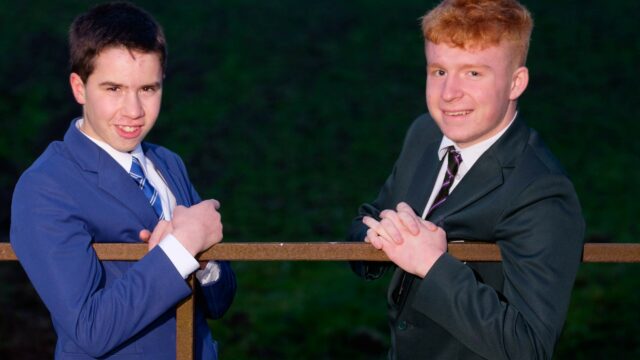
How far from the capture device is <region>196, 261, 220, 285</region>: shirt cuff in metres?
3.35

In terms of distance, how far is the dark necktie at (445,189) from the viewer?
10.6ft

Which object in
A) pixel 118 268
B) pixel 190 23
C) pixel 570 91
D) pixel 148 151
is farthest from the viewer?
pixel 190 23

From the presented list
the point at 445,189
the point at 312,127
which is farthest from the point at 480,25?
the point at 312,127

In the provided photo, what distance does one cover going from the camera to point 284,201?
10.9m

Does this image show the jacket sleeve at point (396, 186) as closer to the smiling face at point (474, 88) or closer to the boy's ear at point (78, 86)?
the smiling face at point (474, 88)

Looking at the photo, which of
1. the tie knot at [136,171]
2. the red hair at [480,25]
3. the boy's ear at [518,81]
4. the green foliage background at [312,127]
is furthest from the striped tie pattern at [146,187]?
the green foliage background at [312,127]

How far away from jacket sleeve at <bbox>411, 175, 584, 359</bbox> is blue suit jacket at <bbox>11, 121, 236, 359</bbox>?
60 centimetres

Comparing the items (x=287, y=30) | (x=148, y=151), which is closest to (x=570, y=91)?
(x=287, y=30)

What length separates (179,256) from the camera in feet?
9.69

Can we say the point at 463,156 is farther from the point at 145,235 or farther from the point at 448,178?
the point at 145,235

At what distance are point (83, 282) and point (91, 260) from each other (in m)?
0.05

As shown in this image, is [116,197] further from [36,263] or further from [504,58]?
[504,58]

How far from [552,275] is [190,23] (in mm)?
11205

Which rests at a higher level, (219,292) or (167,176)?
(167,176)
